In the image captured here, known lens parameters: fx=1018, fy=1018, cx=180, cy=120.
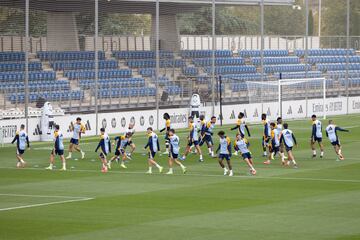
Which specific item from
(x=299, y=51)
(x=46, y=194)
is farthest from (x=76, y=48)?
(x=46, y=194)

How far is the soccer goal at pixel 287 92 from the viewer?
222 ft

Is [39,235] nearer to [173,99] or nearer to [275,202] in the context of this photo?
[275,202]

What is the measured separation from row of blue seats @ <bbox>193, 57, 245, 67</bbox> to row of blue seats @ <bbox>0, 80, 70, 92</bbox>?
45.7 ft

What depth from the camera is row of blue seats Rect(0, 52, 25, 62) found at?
2232 inches

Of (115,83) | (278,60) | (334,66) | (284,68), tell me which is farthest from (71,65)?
(334,66)

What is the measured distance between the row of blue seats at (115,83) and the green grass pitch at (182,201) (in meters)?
14.4

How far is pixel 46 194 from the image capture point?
32000mm

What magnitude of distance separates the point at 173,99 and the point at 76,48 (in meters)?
6.88

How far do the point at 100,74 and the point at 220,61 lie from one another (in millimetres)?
13550

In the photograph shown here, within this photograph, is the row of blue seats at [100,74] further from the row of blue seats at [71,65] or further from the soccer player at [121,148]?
the soccer player at [121,148]

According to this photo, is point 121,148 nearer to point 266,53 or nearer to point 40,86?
point 40,86

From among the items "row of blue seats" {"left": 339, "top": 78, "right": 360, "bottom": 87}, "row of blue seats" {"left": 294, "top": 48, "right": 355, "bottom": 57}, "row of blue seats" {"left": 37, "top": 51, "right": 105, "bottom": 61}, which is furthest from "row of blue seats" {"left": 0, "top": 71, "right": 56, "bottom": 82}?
"row of blue seats" {"left": 294, "top": 48, "right": 355, "bottom": 57}

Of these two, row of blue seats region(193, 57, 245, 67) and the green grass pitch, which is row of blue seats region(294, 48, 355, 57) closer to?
row of blue seats region(193, 57, 245, 67)

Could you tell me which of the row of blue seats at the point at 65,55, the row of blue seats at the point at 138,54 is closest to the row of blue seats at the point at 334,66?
the row of blue seats at the point at 138,54
